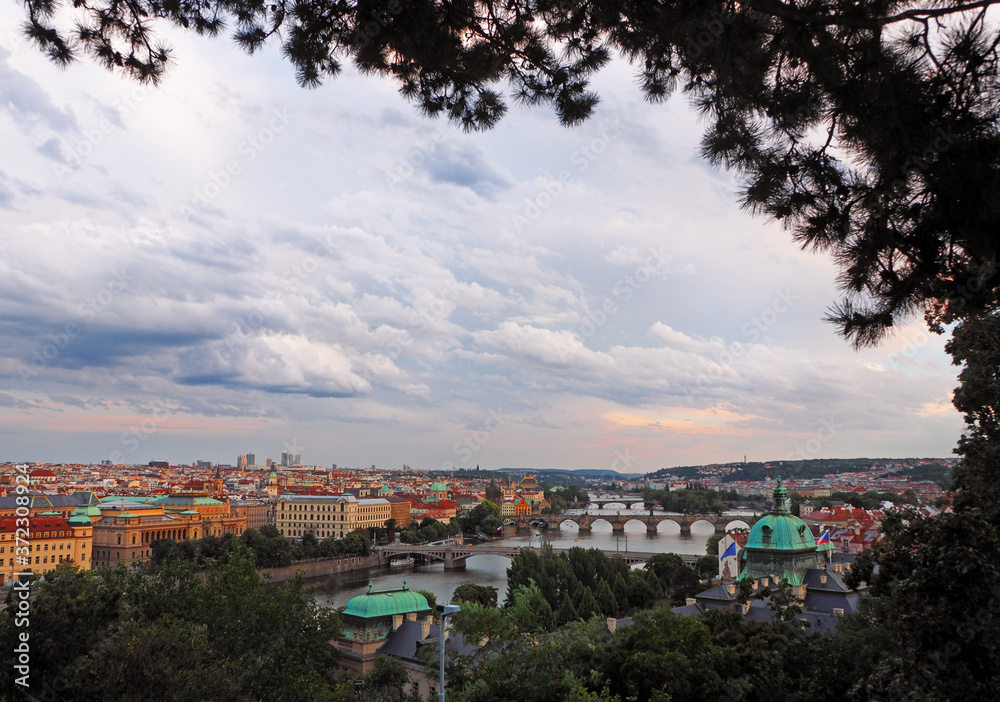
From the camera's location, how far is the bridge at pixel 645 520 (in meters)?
61.9

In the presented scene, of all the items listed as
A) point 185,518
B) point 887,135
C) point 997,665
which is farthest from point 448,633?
point 185,518

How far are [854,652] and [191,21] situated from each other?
9.90m

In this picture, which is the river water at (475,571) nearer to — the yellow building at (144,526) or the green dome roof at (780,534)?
the green dome roof at (780,534)

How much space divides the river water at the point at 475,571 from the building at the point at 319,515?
12.7 m

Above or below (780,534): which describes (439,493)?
below

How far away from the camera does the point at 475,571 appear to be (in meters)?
45.6

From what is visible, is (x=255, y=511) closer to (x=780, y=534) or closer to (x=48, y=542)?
(x=48, y=542)

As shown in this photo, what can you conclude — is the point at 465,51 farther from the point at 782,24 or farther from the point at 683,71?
the point at 782,24

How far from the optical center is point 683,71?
189 inches

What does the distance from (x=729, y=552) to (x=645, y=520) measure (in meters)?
37.0

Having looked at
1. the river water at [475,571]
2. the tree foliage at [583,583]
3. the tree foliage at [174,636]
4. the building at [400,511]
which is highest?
the tree foliage at [174,636]

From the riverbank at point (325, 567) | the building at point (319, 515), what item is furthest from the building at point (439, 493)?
the riverbank at point (325, 567)

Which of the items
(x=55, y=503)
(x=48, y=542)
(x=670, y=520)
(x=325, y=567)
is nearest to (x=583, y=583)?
(x=325, y=567)

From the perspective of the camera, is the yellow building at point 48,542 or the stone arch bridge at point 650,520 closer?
the yellow building at point 48,542
